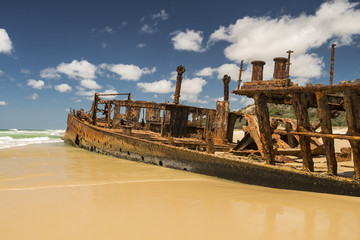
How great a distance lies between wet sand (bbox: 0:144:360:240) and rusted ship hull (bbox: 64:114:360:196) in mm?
229

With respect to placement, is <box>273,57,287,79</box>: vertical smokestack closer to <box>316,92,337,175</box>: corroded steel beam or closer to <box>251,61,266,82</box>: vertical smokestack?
<box>251,61,266,82</box>: vertical smokestack

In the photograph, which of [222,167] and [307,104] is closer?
[307,104]

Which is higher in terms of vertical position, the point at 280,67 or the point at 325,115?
the point at 280,67

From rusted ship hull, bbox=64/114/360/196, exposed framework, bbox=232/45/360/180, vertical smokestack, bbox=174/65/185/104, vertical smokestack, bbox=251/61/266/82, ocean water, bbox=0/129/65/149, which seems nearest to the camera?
exposed framework, bbox=232/45/360/180

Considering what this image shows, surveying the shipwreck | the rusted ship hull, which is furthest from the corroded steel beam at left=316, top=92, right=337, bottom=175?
the rusted ship hull

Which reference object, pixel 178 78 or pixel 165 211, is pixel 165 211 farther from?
pixel 178 78

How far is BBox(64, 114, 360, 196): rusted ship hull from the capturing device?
4.73m

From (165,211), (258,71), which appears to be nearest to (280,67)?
(258,71)

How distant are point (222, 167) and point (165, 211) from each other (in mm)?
2908

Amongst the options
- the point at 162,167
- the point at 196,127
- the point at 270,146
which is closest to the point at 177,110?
the point at 196,127

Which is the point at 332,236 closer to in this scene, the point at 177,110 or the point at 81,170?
the point at 81,170

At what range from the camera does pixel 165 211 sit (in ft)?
12.0

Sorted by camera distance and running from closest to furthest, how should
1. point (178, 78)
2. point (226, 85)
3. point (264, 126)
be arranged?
point (264, 126), point (178, 78), point (226, 85)

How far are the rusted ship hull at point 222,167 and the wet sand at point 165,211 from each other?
0.23m
